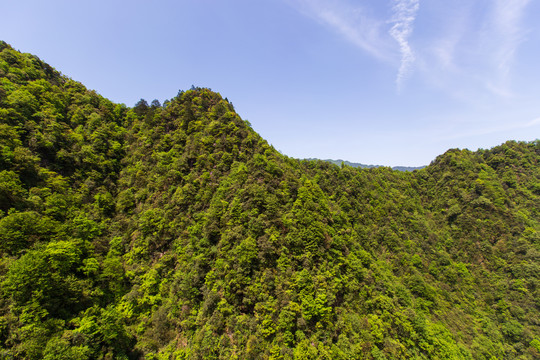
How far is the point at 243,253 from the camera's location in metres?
28.4

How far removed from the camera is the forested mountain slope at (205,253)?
25062mm

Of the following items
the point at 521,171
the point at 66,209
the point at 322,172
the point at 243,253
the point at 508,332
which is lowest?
the point at 508,332

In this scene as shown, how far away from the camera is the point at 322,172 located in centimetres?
6988

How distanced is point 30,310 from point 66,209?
18480mm

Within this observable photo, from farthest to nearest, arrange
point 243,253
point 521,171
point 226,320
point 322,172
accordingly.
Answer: point 521,171 < point 322,172 < point 243,253 < point 226,320

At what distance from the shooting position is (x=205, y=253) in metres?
32.3

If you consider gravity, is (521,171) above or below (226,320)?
above

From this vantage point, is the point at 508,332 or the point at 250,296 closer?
the point at 250,296

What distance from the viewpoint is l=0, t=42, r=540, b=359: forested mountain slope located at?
2506 centimetres

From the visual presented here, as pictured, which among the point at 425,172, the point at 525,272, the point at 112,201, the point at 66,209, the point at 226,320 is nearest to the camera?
the point at 226,320

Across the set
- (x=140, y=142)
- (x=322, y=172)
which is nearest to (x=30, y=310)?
(x=140, y=142)

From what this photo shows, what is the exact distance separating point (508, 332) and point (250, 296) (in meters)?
66.6

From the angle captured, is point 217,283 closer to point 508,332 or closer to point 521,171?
point 508,332

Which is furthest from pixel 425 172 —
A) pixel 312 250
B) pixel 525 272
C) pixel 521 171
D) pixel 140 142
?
pixel 140 142
